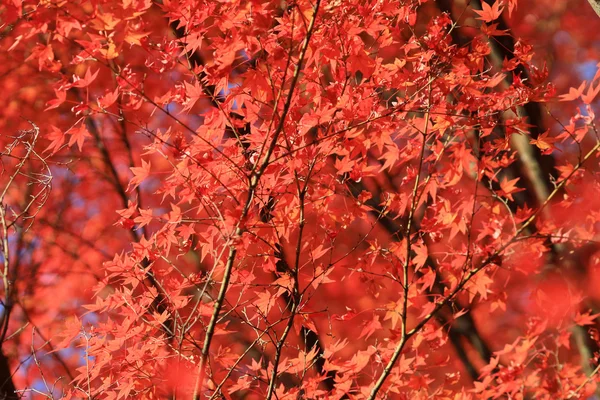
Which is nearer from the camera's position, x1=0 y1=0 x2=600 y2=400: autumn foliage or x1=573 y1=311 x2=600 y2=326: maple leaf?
x1=0 y1=0 x2=600 y2=400: autumn foliage

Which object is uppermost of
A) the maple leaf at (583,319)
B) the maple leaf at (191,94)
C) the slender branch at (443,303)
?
the maple leaf at (191,94)

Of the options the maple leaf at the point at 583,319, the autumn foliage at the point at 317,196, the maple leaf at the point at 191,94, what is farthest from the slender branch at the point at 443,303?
the maple leaf at the point at 583,319

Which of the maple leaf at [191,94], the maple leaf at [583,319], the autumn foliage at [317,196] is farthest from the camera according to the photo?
the maple leaf at [583,319]

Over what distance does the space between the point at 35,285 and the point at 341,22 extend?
6122mm

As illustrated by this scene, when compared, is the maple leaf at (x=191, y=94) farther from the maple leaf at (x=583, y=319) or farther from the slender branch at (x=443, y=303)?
the maple leaf at (x=583, y=319)

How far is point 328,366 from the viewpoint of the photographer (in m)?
3.34

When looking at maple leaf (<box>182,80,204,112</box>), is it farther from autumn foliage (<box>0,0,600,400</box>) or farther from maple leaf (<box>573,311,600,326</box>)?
maple leaf (<box>573,311,600,326</box>)

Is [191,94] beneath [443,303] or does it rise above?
above

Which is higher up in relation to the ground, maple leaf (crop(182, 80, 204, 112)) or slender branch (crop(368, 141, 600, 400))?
maple leaf (crop(182, 80, 204, 112))

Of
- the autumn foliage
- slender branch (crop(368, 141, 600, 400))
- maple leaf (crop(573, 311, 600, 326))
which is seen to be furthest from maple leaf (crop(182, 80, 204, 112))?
maple leaf (crop(573, 311, 600, 326))

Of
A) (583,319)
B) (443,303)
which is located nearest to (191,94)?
(443,303)

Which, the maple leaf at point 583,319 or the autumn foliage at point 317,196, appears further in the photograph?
the maple leaf at point 583,319

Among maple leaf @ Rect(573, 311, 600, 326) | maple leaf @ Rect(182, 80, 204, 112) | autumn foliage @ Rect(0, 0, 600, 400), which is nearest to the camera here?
autumn foliage @ Rect(0, 0, 600, 400)

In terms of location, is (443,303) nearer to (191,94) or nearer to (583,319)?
(191,94)
